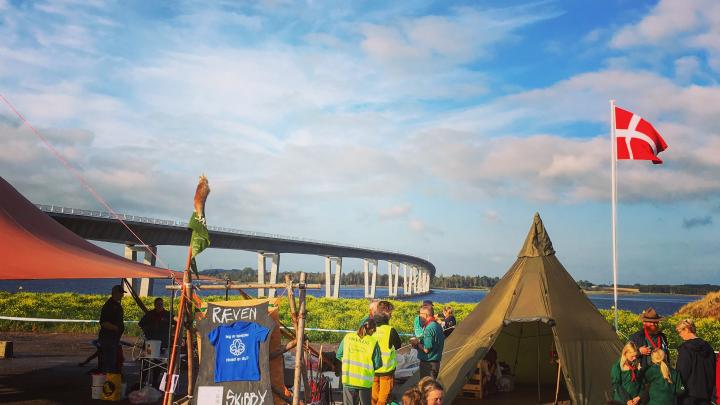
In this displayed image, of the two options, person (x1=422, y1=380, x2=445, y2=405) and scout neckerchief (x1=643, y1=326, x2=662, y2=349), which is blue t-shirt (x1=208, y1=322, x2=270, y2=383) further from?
scout neckerchief (x1=643, y1=326, x2=662, y2=349)

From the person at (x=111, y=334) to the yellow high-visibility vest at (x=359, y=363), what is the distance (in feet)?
18.2

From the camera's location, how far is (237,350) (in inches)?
330

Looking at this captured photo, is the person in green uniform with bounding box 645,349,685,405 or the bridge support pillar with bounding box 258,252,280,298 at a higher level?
the bridge support pillar with bounding box 258,252,280,298

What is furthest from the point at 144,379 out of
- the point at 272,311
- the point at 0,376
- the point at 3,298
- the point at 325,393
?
the point at 3,298

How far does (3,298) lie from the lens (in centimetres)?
2520

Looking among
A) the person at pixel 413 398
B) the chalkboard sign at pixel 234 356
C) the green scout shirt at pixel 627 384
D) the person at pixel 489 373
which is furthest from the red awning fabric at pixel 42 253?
the green scout shirt at pixel 627 384

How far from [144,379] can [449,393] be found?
607 cm

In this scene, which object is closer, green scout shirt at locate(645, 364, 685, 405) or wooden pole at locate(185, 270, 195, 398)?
green scout shirt at locate(645, 364, 685, 405)

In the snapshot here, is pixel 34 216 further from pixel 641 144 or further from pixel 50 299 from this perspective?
pixel 50 299

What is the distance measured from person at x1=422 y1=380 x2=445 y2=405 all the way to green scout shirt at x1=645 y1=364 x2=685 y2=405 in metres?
4.25

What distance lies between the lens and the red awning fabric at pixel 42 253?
33.9 ft

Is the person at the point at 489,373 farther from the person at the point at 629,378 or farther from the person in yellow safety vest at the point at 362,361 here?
the person in yellow safety vest at the point at 362,361

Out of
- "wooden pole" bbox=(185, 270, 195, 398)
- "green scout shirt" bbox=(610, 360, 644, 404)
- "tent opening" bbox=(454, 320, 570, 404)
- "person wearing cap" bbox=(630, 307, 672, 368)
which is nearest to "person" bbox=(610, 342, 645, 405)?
"green scout shirt" bbox=(610, 360, 644, 404)

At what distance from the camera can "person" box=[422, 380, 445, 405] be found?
5.08m
